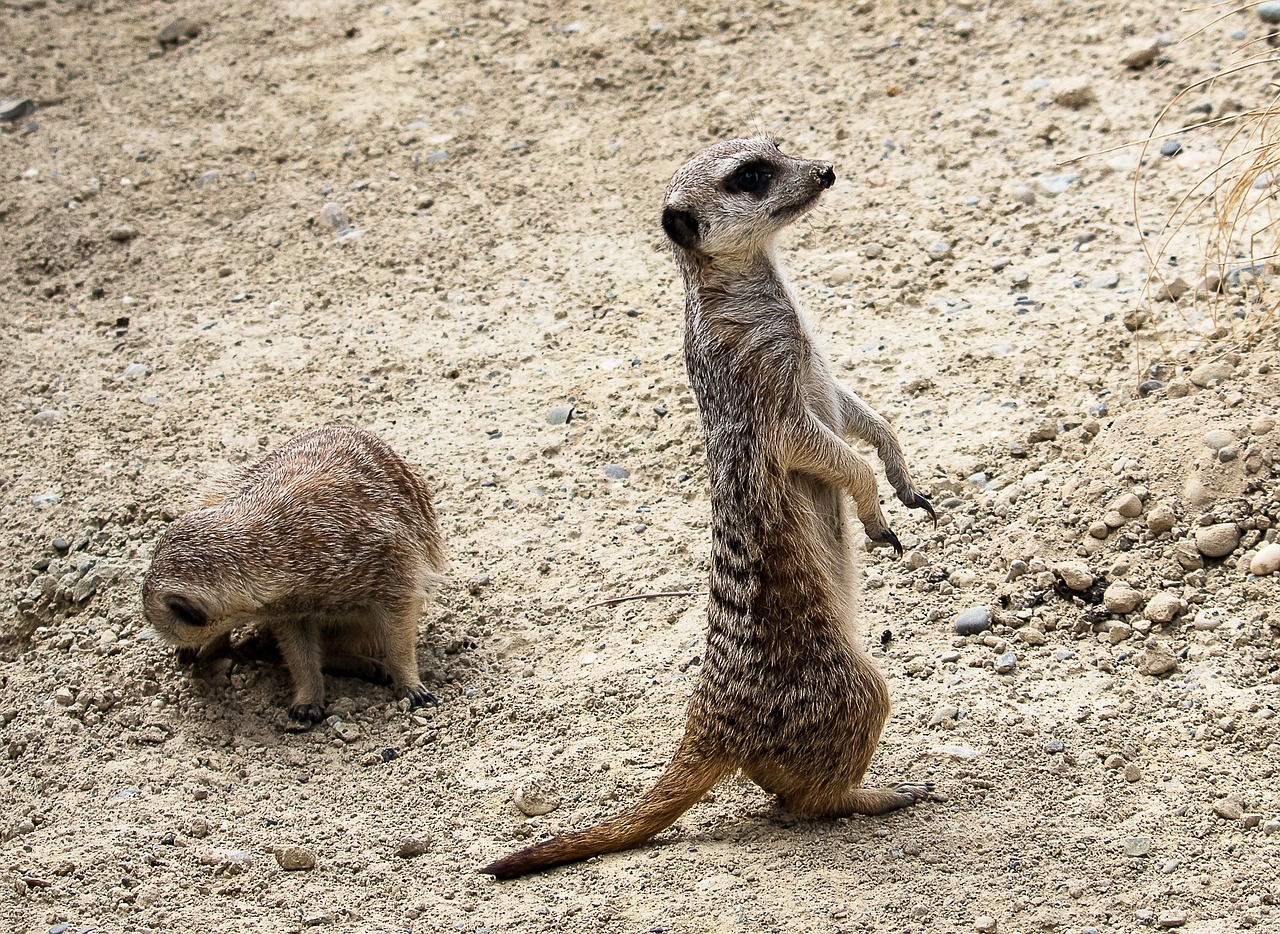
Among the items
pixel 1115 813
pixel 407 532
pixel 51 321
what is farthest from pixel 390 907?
pixel 51 321

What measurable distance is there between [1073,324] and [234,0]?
5197 mm

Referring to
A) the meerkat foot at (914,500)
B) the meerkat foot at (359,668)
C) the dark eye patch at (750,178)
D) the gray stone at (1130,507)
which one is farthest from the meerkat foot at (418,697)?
the gray stone at (1130,507)

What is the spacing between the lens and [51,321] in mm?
5496

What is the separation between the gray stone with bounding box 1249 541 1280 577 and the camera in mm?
3219

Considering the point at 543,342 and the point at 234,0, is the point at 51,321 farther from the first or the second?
the point at 234,0

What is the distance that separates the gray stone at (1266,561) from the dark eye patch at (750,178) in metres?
1.53

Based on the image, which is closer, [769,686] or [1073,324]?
[769,686]

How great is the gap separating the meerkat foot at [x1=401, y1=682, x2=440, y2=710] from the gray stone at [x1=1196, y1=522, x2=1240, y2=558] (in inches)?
82.0

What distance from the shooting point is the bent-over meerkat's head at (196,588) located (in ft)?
11.5

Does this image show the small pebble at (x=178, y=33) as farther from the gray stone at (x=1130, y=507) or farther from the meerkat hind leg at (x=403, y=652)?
the gray stone at (x=1130, y=507)

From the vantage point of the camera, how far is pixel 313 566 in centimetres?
363

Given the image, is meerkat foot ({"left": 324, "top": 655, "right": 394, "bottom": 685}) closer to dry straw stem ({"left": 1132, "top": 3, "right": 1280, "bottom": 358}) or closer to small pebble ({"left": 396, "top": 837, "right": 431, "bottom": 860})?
small pebble ({"left": 396, "top": 837, "right": 431, "bottom": 860})

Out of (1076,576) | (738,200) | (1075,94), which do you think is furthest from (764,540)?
(1075,94)

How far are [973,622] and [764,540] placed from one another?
86 cm
